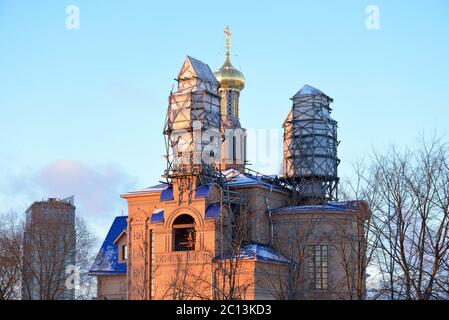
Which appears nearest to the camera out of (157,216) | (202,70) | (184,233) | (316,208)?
(316,208)

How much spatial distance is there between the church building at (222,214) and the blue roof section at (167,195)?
0.08m

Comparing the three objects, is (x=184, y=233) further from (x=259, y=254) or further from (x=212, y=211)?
(x=259, y=254)

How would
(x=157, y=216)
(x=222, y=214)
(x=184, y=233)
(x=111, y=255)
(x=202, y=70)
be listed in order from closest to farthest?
(x=222, y=214)
(x=184, y=233)
(x=157, y=216)
(x=202, y=70)
(x=111, y=255)

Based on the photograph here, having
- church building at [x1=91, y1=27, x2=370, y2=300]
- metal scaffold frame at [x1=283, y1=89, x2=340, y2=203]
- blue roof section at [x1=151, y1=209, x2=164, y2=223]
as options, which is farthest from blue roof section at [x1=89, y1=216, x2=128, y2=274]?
metal scaffold frame at [x1=283, y1=89, x2=340, y2=203]

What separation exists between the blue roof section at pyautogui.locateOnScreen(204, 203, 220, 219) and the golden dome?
1583 centimetres

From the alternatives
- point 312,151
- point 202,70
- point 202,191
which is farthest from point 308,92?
point 202,191

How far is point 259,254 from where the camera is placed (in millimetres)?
42719

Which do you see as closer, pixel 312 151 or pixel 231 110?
pixel 312 151

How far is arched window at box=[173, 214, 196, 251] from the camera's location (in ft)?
147

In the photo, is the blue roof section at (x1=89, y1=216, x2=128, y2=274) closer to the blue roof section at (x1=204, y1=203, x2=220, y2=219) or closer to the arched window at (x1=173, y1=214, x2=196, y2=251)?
the arched window at (x1=173, y1=214, x2=196, y2=251)

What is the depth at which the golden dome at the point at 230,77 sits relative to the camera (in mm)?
58156

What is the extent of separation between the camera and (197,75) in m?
46.9

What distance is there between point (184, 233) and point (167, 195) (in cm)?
239
